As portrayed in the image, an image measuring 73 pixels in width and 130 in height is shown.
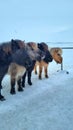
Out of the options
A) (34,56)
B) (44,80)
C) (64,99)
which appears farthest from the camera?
(44,80)

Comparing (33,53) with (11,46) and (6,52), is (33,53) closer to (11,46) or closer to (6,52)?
(11,46)

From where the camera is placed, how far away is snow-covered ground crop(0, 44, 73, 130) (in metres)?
5.25

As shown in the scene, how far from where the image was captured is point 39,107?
20.5ft

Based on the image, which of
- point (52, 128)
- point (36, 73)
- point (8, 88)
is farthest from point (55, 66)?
point (52, 128)

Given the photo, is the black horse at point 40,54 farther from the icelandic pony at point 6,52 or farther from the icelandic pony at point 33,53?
the icelandic pony at point 6,52

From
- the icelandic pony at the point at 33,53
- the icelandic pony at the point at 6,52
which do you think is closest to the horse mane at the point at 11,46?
the icelandic pony at the point at 6,52

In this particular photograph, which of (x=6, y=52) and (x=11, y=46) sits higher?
(x=11, y=46)

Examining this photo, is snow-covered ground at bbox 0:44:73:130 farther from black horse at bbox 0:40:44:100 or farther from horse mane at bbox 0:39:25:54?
horse mane at bbox 0:39:25:54

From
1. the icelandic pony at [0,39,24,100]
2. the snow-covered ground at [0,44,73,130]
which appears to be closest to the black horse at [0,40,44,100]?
the icelandic pony at [0,39,24,100]

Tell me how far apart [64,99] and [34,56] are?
4.53 feet

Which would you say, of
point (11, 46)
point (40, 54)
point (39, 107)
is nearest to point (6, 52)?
point (11, 46)

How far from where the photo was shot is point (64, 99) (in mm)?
6723

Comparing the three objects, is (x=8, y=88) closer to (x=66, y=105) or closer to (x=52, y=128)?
(x=66, y=105)

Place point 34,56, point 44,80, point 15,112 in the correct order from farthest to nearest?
point 44,80
point 34,56
point 15,112
